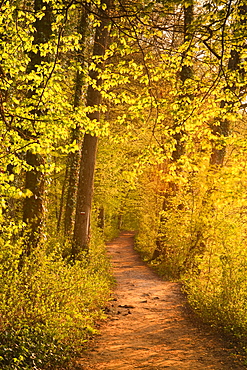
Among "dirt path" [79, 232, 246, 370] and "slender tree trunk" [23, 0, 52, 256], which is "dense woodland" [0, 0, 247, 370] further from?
"dirt path" [79, 232, 246, 370]

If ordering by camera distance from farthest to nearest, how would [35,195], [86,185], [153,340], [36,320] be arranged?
[86,185] < [35,195] < [153,340] < [36,320]

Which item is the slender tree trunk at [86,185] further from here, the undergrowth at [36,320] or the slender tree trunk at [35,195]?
the undergrowth at [36,320]

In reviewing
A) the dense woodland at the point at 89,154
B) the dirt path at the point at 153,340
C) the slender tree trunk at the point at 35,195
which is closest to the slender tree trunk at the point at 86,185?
the dense woodland at the point at 89,154

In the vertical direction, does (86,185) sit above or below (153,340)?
above

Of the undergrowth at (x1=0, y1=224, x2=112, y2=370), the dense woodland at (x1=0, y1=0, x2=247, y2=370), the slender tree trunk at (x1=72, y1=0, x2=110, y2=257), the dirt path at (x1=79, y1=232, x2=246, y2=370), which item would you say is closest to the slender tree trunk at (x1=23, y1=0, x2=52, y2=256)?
the dense woodland at (x1=0, y1=0, x2=247, y2=370)

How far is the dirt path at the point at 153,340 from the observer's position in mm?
6129

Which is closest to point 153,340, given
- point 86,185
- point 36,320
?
point 36,320

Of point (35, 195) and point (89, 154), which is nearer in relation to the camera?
point (35, 195)

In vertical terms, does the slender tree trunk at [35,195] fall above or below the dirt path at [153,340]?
above

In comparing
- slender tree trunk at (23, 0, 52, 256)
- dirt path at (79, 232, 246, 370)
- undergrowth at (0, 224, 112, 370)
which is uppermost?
slender tree trunk at (23, 0, 52, 256)

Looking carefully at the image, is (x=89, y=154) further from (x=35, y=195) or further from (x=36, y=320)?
(x=36, y=320)

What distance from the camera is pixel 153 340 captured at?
7.42m

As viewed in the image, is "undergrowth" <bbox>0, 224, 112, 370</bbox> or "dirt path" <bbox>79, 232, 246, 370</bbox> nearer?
"undergrowth" <bbox>0, 224, 112, 370</bbox>

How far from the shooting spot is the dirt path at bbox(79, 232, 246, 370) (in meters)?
6.13
